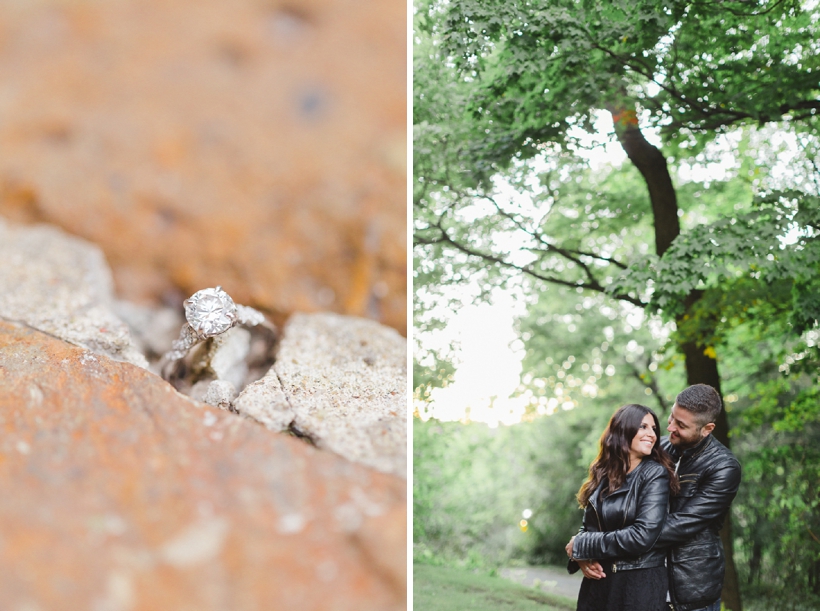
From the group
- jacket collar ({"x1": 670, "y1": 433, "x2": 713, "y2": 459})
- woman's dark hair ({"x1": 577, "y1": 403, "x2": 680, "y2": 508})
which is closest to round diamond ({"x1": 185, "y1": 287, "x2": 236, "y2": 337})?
woman's dark hair ({"x1": 577, "y1": 403, "x2": 680, "y2": 508})

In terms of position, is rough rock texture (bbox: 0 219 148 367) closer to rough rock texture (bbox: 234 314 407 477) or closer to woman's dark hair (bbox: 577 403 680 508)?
rough rock texture (bbox: 234 314 407 477)

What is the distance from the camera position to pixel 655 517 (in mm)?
1320

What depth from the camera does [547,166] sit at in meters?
3.57

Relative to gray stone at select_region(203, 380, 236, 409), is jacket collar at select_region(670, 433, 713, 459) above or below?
below

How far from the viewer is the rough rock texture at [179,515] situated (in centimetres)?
62

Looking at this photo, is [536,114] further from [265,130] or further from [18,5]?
[18,5]

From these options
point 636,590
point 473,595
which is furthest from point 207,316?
point 473,595

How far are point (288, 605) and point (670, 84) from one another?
3.10 metres

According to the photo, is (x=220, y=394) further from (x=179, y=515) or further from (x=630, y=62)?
(x=630, y=62)

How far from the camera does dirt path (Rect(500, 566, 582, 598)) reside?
4.58 m

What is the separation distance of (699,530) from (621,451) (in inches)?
10.5

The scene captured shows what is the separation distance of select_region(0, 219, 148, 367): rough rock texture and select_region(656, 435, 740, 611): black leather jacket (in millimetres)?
1350

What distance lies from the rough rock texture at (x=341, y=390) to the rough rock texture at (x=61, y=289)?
0.90 feet

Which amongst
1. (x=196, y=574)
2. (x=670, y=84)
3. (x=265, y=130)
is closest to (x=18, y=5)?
(x=265, y=130)
